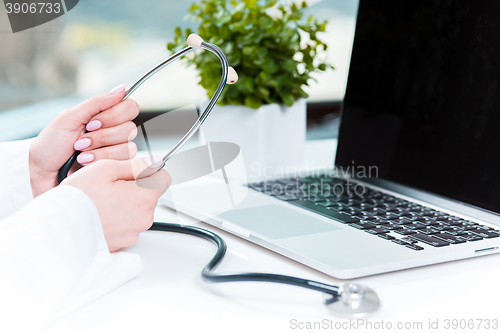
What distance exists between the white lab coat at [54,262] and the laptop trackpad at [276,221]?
0.49 feet

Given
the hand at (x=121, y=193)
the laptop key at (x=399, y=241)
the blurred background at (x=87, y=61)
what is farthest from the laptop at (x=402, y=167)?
the blurred background at (x=87, y=61)

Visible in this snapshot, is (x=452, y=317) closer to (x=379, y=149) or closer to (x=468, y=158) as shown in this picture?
(x=468, y=158)

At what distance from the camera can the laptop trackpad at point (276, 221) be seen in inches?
19.4

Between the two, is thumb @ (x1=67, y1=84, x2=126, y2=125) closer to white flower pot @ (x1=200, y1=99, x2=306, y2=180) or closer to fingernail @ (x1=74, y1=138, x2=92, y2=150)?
fingernail @ (x1=74, y1=138, x2=92, y2=150)

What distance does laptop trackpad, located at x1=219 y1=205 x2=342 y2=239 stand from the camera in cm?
49

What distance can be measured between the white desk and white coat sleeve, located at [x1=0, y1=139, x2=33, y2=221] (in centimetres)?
21

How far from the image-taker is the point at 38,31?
101 centimetres

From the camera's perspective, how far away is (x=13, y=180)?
560 mm

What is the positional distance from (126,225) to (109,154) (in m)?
0.15

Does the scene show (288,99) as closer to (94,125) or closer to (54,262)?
(94,125)

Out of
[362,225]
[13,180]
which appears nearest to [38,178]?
[13,180]

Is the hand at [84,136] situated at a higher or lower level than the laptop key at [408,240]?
higher

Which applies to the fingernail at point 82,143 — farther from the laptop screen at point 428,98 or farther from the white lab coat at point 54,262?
the laptop screen at point 428,98

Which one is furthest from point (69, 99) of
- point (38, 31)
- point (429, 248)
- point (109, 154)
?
point (429, 248)
